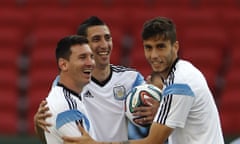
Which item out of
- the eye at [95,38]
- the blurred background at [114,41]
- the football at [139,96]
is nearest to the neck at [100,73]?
the eye at [95,38]

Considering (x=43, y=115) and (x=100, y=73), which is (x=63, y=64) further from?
(x=100, y=73)

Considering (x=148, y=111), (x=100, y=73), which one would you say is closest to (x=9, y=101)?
(x=100, y=73)

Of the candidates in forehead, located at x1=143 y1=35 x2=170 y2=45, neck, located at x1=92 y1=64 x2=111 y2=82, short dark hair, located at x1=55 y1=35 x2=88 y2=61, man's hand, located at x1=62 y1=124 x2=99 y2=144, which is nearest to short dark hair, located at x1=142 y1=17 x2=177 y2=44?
forehead, located at x1=143 y1=35 x2=170 y2=45

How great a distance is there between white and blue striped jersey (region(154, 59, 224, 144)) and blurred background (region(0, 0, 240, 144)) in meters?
5.50

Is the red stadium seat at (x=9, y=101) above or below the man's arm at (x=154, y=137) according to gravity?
below

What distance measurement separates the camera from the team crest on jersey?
7109 millimetres

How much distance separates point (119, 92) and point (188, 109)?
1174 mm

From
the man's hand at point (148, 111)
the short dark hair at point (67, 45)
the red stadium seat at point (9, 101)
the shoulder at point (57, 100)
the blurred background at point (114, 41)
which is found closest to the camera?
the shoulder at point (57, 100)

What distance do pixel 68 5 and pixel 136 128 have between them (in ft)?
25.1

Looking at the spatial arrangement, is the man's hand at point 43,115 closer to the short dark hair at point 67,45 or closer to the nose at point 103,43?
the short dark hair at point 67,45

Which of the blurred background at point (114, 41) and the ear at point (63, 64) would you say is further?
the blurred background at point (114, 41)

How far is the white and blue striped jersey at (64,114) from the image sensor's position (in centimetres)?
611

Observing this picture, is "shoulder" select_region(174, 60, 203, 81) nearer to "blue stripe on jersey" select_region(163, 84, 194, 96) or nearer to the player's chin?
"blue stripe on jersey" select_region(163, 84, 194, 96)

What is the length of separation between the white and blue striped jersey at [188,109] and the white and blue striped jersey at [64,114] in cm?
57
